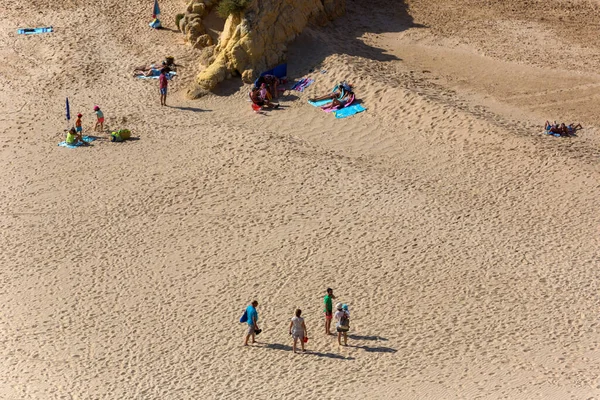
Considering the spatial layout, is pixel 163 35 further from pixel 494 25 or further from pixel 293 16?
pixel 494 25

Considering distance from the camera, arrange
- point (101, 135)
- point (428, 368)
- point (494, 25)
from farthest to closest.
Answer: point (494, 25) < point (101, 135) < point (428, 368)

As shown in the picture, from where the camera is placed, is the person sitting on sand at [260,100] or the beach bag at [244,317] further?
the person sitting on sand at [260,100]

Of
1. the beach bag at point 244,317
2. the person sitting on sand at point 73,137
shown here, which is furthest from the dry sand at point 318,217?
the beach bag at point 244,317

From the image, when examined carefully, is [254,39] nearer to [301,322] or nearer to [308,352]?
[301,322]

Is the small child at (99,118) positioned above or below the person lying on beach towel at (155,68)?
below

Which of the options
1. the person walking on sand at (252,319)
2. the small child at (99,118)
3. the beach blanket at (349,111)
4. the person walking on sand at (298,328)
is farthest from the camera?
the small child at (99,118)

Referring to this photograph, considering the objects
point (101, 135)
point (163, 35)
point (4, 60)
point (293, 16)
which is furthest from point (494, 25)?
point (4, 60)

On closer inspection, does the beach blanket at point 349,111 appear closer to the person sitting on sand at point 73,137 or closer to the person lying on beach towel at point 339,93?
Result: the person lying on beach towel at point 339,93
